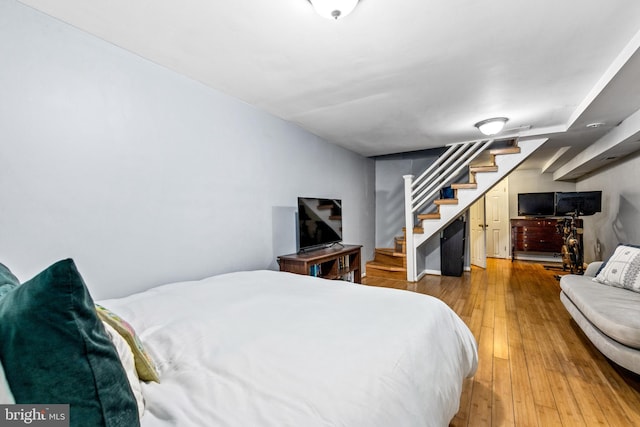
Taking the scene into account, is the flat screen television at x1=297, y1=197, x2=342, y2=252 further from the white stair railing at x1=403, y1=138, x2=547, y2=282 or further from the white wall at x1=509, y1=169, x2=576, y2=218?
the white wall at x1=509, y1=169, x2=576, y2=218

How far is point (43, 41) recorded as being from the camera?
1537mm

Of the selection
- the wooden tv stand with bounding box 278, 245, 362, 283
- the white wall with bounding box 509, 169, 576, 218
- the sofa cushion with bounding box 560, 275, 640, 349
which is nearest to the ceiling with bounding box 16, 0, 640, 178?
the wooden tv stand with bounding box 278, 245, 362, 283

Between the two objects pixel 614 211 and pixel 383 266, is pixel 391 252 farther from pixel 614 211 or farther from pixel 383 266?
pixel 614 211

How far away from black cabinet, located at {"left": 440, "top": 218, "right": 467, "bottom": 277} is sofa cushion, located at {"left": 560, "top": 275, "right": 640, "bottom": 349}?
6.88 feet

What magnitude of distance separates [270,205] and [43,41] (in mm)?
1986

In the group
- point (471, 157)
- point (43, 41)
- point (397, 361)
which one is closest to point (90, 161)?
point (43, 41)

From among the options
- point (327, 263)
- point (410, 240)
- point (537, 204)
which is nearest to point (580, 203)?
point (537, 204)

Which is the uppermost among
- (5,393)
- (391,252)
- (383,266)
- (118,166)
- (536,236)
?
(118,166)

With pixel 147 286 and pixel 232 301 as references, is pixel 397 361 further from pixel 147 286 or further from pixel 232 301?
pixel 147 286

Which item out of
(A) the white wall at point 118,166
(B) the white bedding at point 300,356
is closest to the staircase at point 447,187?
(A) the white wall at point 118,166

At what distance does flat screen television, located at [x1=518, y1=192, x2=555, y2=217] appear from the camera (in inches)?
212

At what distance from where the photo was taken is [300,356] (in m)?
0.95

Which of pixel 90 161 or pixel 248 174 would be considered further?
pixel 248 174

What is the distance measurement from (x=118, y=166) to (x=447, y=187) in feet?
15.1
